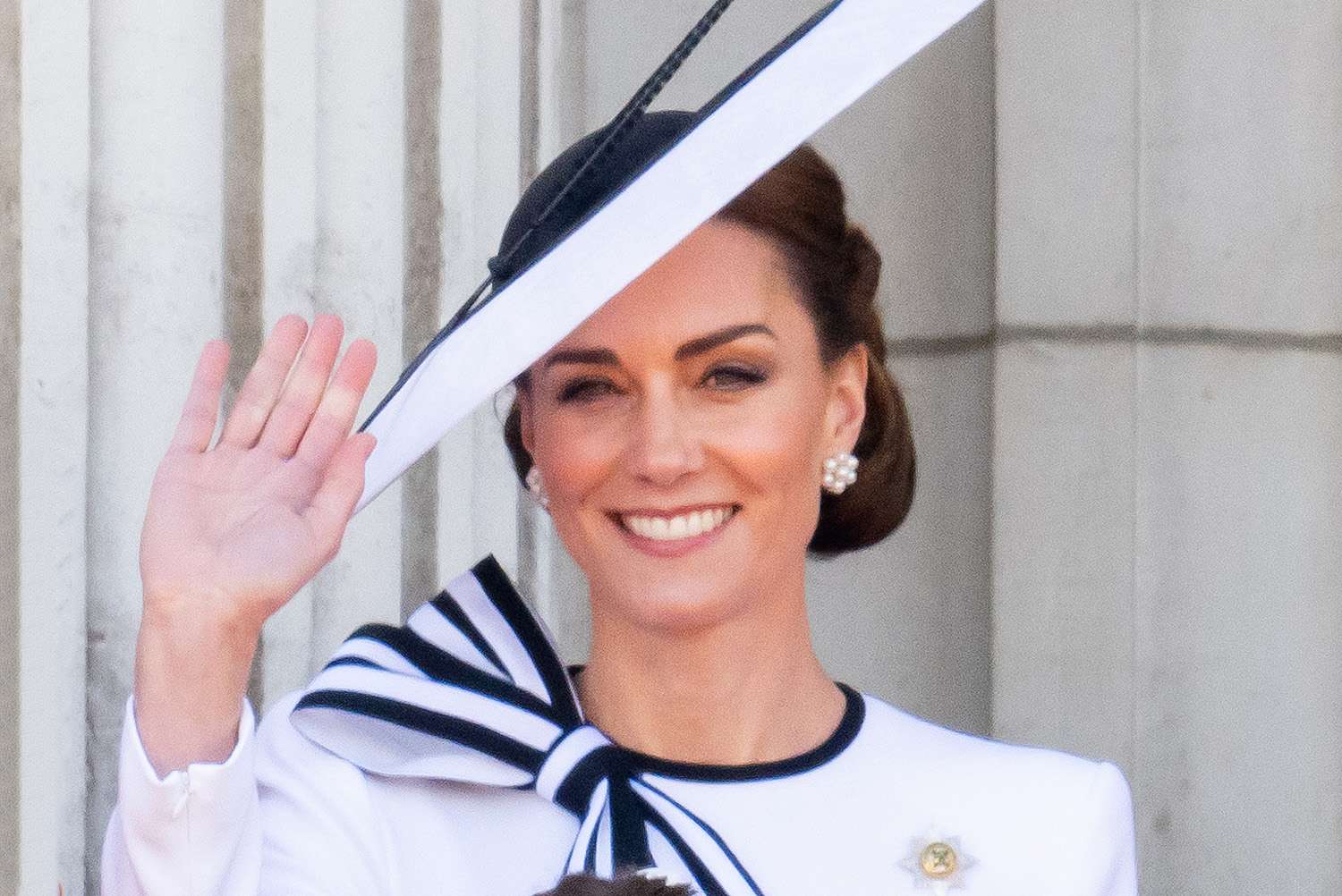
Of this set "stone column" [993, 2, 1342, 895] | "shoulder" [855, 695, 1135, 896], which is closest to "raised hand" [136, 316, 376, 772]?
"shoulder" [855, 695, 1135, 896]

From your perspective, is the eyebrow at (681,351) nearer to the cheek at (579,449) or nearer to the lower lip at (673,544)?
the cheek at (579,449)

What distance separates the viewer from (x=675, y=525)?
206 centimetres

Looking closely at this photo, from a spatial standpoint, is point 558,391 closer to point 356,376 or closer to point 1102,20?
point 356,376

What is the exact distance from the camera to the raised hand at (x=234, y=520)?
5.49 feet

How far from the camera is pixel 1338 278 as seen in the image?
324cm

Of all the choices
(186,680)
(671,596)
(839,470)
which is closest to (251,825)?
(186,680)

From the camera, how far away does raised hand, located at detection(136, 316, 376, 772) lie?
1.67m

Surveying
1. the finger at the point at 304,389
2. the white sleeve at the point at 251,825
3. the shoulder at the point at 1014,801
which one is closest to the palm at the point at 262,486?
the finger at the point at 304,389

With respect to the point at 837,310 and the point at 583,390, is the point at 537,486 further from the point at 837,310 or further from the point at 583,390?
the point at 837,310

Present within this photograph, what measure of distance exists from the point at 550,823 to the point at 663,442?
0.36 metres

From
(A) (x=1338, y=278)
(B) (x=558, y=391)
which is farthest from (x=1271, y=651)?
(B) (x=558, y=391)

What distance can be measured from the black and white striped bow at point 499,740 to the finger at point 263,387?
0.97 ft

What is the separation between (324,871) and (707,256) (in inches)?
26.7

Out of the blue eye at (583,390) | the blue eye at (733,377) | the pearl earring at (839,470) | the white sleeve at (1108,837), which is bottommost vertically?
the white sleeve at (1108,837)
